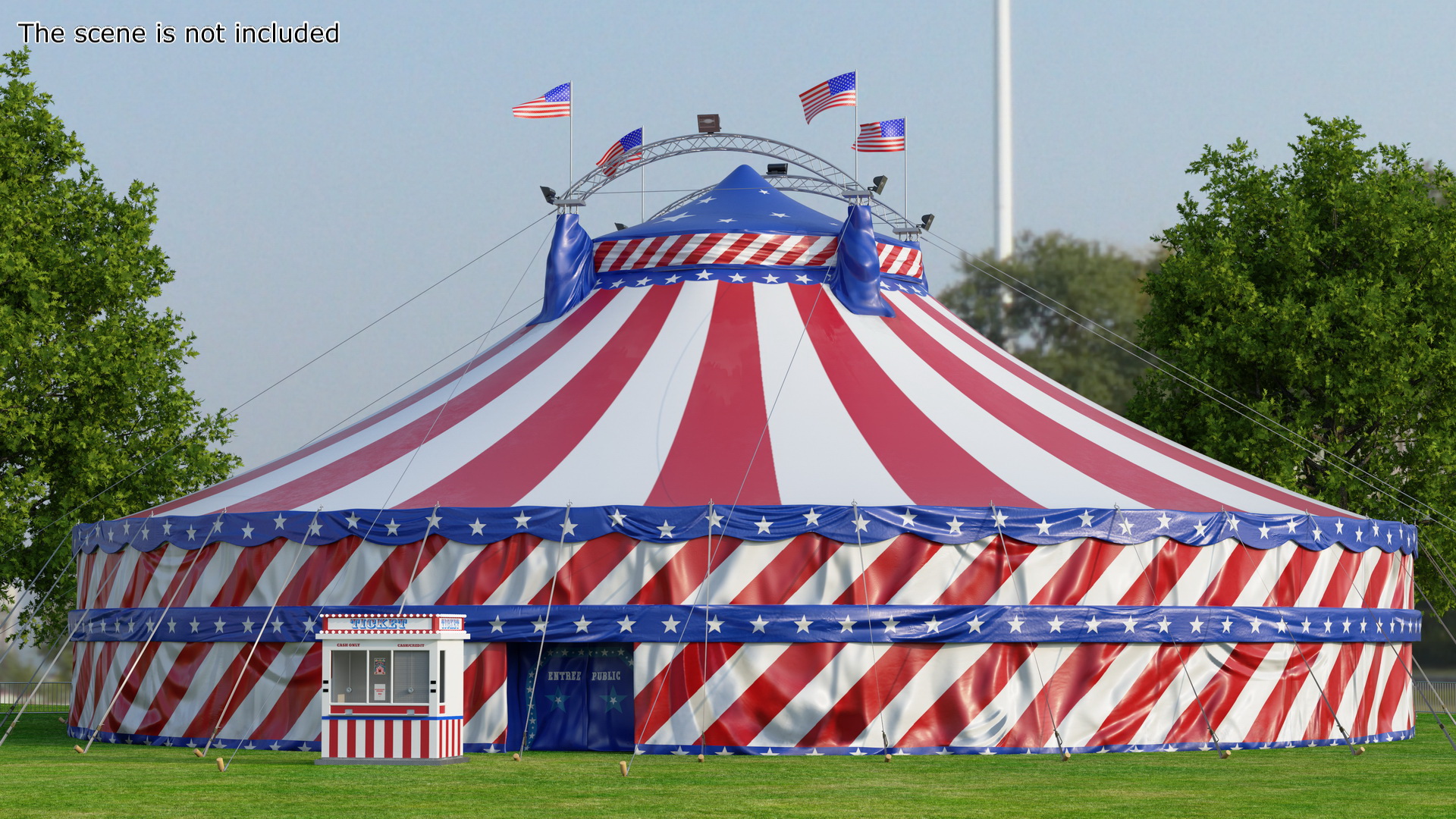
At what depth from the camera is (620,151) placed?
17.1 m

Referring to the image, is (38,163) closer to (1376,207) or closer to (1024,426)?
(1024,426)

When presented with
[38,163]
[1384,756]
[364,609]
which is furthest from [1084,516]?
[38,163]

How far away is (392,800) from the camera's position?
9.35 meters

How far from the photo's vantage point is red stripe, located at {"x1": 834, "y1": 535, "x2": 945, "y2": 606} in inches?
496

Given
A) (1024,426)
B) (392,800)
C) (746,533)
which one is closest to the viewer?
(392,800)

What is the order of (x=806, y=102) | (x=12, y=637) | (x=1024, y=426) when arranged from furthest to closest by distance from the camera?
(x=12, y=637), (x=806, y=102), (x=1024, y=426)

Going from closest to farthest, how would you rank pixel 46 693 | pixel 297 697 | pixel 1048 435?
1. pixel 297 697
2. pixel 1048 435
3. pixel 46 693

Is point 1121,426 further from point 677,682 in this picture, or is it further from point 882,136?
point 677,682

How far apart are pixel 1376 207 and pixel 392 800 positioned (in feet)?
52.2

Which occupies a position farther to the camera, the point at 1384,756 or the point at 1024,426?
the point at 1024,426

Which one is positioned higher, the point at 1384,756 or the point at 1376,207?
the point at 1376,207

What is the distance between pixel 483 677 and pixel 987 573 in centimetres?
378

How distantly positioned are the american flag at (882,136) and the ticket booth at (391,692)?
7749 millimetres

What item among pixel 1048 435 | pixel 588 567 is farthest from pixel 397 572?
pixel 1048 435
